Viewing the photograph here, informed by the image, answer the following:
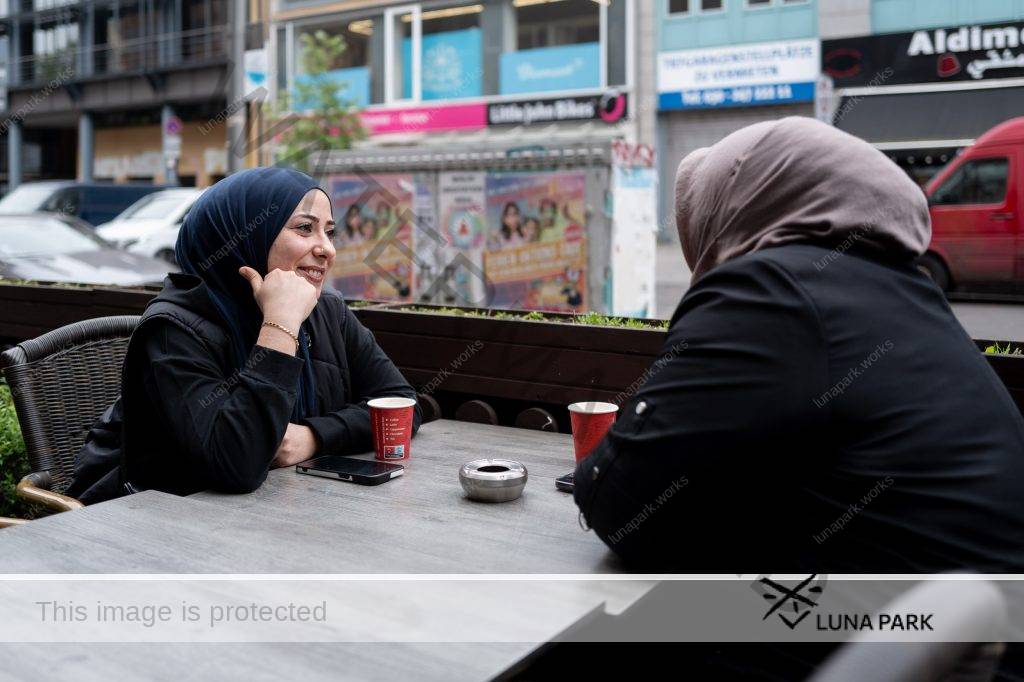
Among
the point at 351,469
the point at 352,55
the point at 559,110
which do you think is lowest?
the point at 351,469

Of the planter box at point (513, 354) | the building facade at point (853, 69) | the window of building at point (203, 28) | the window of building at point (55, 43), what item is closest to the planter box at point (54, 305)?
the planter box at point (513, 354)

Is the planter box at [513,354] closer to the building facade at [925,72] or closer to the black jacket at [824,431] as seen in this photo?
the black jacket at [824,431]

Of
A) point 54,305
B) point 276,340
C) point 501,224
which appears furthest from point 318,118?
point 276,340

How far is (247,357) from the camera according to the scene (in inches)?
105

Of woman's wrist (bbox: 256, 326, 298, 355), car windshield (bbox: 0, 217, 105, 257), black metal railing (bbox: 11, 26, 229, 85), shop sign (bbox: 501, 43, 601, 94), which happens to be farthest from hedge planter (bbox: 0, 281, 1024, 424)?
black metal railing (bbox: 11, 26, 229, 85)

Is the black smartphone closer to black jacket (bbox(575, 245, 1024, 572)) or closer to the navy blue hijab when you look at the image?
the navy blue hijab

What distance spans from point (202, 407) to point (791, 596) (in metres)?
1.46

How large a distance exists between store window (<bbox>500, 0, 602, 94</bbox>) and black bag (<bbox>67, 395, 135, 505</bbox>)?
2266 centimetres

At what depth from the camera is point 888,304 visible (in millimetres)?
1636

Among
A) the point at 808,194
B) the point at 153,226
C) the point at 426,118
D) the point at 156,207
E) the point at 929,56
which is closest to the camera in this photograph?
the point at 808,194

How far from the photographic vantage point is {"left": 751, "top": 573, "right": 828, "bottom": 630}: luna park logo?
1.60 metres

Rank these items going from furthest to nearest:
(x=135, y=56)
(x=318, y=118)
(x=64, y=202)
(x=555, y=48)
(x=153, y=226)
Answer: (x=135, y=56)
(x=555, y=48)
(x=64, y=202)
(x=318, y=118)
(x=153, y=226)

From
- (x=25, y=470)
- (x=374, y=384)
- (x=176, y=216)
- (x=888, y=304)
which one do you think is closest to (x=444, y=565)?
(x=888, y=304)

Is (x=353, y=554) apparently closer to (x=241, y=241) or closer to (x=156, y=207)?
(x=241, y=241)
